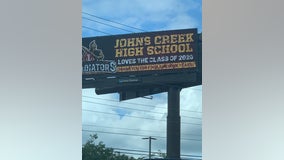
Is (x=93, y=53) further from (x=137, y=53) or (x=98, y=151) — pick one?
(x=98, y=151)

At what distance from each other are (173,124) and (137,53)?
96 cm

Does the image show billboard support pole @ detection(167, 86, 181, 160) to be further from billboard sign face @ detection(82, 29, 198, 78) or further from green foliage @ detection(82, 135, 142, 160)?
green foliage @ detection(82, 135, 142, 160)

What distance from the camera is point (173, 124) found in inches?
224

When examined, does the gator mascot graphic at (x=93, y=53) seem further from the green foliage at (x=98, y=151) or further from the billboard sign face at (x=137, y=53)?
the green foliage at (x=98, y=151)

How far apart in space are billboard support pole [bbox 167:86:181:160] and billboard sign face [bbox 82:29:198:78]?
0.31 m

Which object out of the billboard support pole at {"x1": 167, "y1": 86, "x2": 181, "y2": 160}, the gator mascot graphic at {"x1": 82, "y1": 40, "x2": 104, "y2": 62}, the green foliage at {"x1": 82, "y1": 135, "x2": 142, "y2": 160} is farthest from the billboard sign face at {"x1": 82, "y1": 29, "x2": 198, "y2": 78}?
the green foliage at {"x1": 82, "y1": 135, "x2": 142, "y2": 160}

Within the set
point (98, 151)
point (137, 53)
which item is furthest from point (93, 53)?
point (98, 151)

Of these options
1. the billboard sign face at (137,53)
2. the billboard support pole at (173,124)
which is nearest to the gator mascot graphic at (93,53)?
the billboard sign face at (137,53)

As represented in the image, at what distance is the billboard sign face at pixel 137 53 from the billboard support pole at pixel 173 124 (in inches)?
12.4

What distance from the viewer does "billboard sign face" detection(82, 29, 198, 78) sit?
5.51 metres
